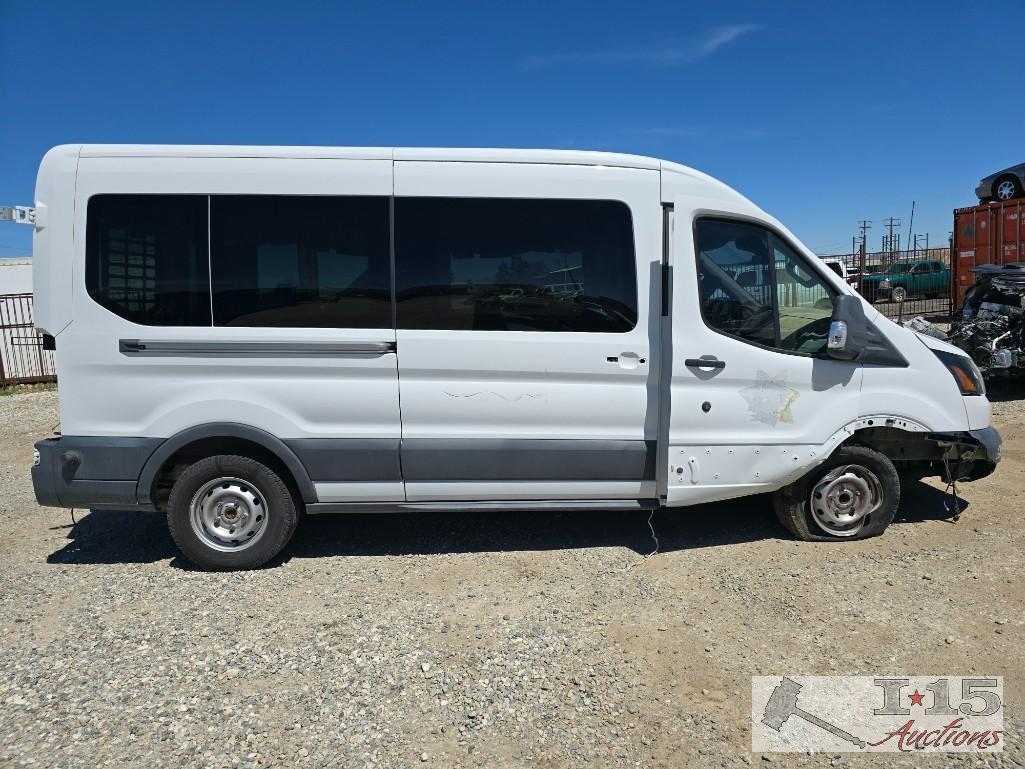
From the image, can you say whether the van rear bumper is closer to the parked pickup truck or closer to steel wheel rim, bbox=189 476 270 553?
steel wheel rim, bbox=189 476 270 553

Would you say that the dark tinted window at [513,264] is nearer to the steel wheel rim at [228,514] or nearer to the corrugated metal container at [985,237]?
the steel wheel rim at [228,514]

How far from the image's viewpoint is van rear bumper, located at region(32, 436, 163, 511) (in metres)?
4.07

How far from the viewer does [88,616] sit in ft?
12.4

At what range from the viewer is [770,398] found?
4.25m

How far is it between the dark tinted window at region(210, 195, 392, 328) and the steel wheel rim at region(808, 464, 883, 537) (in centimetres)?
302

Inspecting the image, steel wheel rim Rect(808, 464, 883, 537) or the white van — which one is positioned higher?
the white van

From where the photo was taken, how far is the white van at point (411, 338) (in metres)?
4.00

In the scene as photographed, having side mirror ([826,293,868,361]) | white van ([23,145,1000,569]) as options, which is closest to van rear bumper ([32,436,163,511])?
white van ([23,145,1000,569])

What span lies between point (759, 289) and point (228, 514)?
11.8 feet

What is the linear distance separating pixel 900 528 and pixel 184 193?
17.0 feet

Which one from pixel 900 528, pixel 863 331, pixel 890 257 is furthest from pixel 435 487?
pixel 890 257

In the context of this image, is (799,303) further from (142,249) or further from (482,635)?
(142,249)

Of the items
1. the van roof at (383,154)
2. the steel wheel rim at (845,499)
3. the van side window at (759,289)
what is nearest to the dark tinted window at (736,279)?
the van side window at (759,289)

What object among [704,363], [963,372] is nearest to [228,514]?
[704,363]
